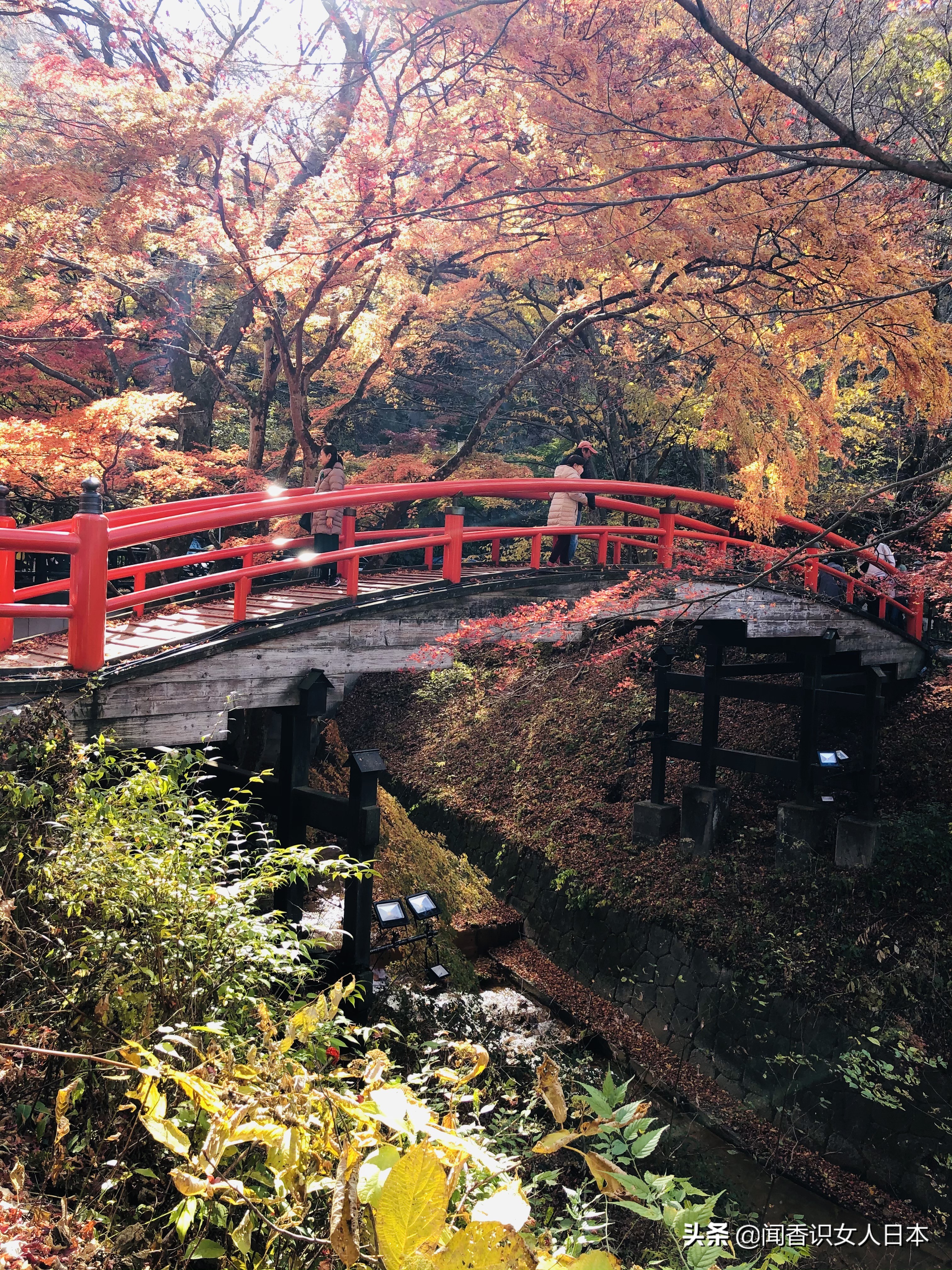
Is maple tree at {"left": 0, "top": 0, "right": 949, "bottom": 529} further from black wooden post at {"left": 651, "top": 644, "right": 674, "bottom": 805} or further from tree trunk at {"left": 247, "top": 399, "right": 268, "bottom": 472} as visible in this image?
black wooden post at {"left": 651, "top": 644, "right": 674, "bottom": 805}

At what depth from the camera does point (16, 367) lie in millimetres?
12297

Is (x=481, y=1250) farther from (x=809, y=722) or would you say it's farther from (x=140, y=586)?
(x=809, y=722)

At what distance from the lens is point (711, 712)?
11.0 metres

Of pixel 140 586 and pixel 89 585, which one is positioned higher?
pixel 89 585

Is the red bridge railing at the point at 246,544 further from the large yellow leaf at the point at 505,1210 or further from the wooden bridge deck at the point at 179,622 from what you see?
the large yellow leaf at the point at 505,1210

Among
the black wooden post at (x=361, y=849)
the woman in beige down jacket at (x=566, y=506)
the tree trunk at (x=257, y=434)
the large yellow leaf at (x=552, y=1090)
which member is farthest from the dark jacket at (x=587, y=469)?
the large yellow leaf at (x=552, y=1090)

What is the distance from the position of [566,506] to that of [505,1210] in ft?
26.1

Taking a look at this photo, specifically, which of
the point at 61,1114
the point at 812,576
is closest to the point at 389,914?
the point at 61,1114

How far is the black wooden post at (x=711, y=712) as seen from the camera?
1088 centimetres

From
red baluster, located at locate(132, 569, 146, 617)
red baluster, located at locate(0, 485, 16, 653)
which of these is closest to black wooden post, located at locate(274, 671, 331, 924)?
red baluster, located at locate(132, 569, 146, 617)

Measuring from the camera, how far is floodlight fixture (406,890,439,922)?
19.8ft

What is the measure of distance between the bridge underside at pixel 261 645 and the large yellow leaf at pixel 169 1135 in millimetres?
3238

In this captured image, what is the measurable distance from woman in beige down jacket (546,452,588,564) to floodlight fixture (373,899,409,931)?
4.20 m

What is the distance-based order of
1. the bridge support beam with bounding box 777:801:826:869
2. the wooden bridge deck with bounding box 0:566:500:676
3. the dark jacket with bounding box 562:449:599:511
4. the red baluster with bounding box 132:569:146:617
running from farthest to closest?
the bridge support beam with bounding box 777:801:826:869, the dark jacket with bounding box 562:449:599:511, the red baluster with bounding box 132:569:146:617, the wooden bridge deck with bounding box 0:566:500:676
